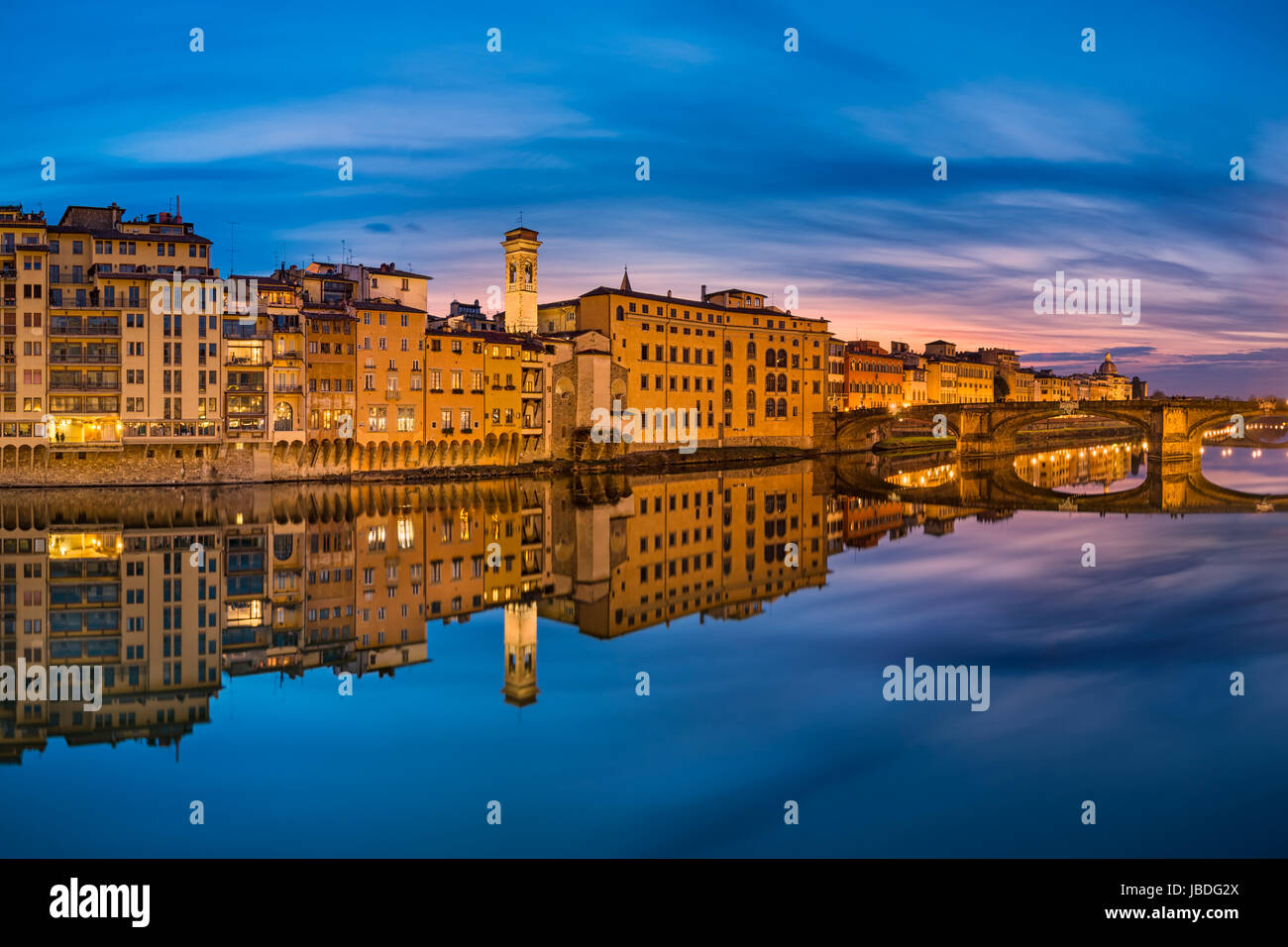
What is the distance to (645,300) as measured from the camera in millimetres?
66938

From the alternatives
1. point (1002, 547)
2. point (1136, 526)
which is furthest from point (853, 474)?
point (1002, 547)

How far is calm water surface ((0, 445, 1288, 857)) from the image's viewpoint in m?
8.95

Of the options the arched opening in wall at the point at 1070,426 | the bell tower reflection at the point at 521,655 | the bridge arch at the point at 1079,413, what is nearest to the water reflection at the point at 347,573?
the bell tower reflection at the point at 521,655

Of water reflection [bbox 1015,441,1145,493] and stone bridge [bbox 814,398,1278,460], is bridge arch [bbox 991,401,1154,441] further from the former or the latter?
water reflection [bbox 1015,441,1145,493]

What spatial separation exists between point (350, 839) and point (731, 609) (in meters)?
12.6

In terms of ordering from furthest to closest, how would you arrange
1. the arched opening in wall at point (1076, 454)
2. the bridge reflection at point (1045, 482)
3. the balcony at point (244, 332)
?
the arched opening in wall at point (1076, 454), the balcony at point (244, 332), the bridge reflection at point (1045, 482)

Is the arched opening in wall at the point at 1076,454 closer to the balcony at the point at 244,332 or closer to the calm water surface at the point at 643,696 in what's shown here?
the calm water surface at the point at 643,696

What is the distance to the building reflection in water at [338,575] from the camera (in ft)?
49.6

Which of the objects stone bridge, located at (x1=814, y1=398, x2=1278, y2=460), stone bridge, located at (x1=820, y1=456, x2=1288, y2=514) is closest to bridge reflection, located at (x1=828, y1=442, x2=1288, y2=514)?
stone bridge, located at (x1=820, y1=456, x2=1288, y2=514)

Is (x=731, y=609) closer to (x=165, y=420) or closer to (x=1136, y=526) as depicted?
(x=1136, y=526)

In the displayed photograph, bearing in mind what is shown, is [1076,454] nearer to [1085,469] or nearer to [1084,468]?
[1084,468]

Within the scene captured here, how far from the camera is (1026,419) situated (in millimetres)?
75125

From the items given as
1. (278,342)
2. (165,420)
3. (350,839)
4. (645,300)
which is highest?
(645,300)

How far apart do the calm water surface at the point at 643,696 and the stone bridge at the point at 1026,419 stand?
41.2 m
